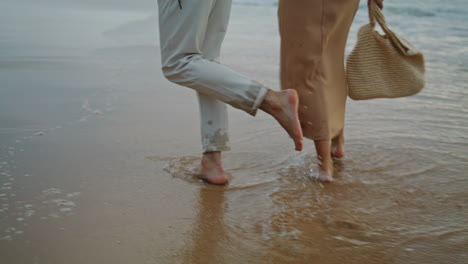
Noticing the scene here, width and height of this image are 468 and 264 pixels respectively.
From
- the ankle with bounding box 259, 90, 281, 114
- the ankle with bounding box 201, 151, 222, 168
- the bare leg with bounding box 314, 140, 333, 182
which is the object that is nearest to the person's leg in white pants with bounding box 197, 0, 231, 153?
the ankle with bounding box 201, 151, 222, 168

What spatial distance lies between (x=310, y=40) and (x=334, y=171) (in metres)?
0.65

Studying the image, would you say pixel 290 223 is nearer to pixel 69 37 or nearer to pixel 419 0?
pixel 69 37

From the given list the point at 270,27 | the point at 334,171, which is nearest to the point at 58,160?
the point at 334,171

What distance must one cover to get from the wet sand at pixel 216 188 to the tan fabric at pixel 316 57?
0.28 metres

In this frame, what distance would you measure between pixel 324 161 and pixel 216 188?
531 millimetres

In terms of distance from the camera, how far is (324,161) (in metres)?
2.31

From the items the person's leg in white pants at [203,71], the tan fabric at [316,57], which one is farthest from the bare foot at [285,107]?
the tan fabric at [316,57]

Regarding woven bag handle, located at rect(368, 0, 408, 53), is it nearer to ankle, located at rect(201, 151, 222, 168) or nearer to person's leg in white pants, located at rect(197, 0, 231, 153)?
person's leg in white pants, located at rect(197, 0, 231, 153)

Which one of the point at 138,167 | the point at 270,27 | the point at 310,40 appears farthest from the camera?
the point at 270,27

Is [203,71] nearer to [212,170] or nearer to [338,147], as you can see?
[212,170]

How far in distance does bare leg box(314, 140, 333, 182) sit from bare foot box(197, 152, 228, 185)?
0.45m

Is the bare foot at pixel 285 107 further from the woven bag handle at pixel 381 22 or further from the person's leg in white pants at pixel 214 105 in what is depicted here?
the woven bag handle at pixel 381 22

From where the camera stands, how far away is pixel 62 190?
6.55 ft

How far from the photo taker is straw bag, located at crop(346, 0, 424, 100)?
2.32 meters
